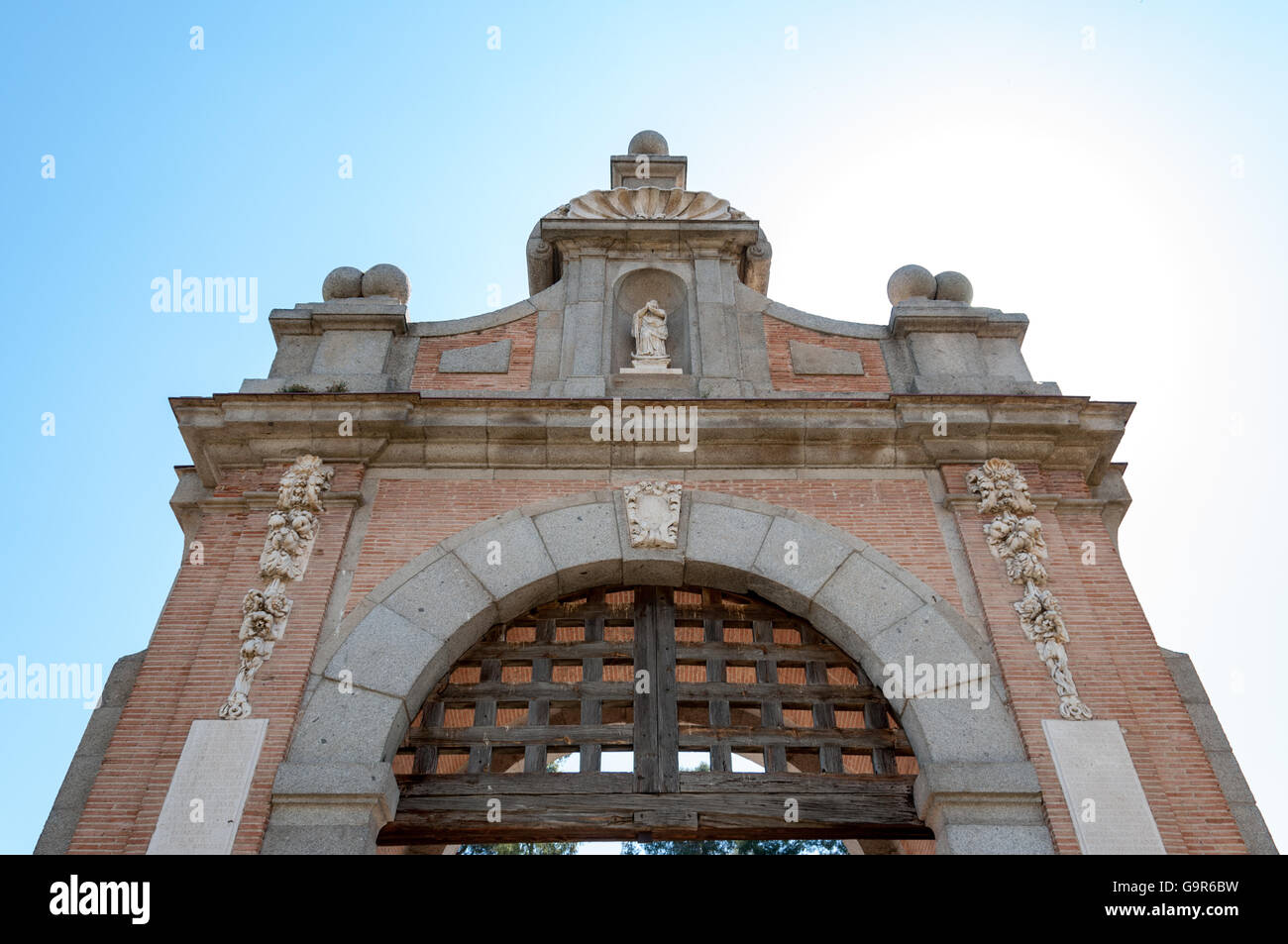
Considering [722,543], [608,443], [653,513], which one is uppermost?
[608,443]

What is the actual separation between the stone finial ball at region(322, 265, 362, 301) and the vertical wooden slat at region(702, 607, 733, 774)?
15.1ft

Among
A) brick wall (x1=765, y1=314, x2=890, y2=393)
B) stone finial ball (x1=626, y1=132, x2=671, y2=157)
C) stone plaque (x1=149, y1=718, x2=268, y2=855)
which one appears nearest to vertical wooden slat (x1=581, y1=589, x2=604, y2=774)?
stone plaque (x1=149, y1=718, x2=268, y2=855)

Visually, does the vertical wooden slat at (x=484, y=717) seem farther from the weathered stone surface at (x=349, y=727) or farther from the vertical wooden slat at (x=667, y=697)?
the vertical wooden slat at (x=667, y=697)

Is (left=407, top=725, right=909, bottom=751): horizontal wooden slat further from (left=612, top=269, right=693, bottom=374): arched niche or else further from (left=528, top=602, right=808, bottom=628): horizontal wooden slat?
(left=612, top=269, right=693, bottom=374): arched niche

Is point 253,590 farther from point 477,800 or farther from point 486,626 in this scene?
point 477,800

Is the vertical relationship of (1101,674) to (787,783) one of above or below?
above

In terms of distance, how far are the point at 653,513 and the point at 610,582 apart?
598 millimetres

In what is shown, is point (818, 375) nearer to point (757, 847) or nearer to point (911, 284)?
point (911, 284)

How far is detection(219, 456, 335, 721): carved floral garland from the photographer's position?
7387 mm

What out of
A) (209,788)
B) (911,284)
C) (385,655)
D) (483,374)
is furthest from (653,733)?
(911,284)

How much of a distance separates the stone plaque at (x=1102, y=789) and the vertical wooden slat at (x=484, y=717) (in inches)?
139

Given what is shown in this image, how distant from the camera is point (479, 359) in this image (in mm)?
9844

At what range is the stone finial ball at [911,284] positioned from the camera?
10.4 meters
